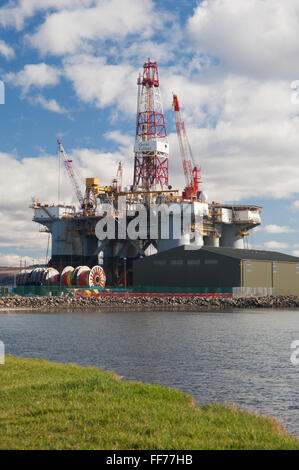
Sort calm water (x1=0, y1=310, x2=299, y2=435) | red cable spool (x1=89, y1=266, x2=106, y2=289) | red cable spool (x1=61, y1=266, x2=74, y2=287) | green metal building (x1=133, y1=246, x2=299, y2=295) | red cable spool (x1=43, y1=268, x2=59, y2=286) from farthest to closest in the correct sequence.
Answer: red cable spool (x1=43, y1=268, x2=59, y2=286) < red cable spool (x1=61, y1=266, x2=74, y2=287) < red cable spool (x1=89, y1=266, x2=106, y2=289) < green metal building (x1=133, y1=246, x2=299, y2=295) < calm water (x1=0, y1=310, x2=299, y2=435)

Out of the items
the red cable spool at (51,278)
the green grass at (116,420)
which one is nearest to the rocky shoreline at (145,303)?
the red cable spool at (51,278)

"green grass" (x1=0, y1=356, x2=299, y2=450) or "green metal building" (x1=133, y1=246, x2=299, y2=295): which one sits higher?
"green metal building" (x1=133, y1=246, x2=299, y2=295)

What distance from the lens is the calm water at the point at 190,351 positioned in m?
23.5

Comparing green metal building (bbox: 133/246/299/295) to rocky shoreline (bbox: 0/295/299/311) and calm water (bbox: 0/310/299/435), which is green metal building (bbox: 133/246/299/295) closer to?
rocky shoreline (bbox: 0/295/299/311)

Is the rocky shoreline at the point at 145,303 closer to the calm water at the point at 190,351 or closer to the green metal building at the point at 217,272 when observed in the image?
the green metal building at the point at 217,272

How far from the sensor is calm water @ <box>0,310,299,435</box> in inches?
925

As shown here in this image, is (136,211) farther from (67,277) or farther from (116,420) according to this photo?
(116,420)

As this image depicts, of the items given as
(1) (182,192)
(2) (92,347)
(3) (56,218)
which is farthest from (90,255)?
(2) (92,347)

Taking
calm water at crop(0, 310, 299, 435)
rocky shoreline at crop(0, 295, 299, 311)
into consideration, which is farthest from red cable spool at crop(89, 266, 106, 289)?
calm water at crop(0, 310, 299, 435)

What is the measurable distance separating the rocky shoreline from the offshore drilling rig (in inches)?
1074

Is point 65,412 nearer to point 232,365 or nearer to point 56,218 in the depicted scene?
point 232,365

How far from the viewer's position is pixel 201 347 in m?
40.3

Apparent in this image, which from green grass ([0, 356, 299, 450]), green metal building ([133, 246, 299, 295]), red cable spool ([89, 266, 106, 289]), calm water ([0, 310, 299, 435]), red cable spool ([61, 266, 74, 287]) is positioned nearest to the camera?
green grass ([0, 356, 299, 450])
